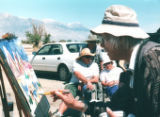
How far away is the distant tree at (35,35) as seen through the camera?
1489 inches

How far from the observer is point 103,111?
1.86m

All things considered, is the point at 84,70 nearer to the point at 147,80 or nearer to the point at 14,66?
the point at 14,66

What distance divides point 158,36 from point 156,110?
471 millimetres

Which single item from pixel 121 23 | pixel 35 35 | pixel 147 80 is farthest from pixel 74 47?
pixel 35 35

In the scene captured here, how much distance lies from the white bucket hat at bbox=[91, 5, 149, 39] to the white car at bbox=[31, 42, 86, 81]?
779 cm

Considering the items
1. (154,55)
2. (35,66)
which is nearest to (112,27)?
(154,55)

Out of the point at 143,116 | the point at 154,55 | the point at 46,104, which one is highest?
the point at 154,55

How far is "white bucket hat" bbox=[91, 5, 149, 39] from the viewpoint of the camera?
65.3 inches

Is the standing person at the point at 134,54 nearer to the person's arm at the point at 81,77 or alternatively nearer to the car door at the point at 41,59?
the person's arm at the point at 81,77

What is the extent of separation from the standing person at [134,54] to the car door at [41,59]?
8.72m

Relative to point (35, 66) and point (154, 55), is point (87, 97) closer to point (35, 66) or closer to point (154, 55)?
point (154, 55)

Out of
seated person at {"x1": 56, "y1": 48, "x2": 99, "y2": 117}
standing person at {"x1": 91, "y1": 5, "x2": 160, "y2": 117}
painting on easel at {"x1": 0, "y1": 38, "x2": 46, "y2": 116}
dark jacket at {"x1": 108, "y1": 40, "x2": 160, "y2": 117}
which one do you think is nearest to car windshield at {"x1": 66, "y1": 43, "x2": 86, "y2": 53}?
seated person at {"x1": 56, "y1": 48, "x2": 99, "y2": 117}

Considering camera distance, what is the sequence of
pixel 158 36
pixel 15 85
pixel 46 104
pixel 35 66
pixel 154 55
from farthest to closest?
pixel 35 66, pixel 46 104, pixel 15 85, pixel 158 36, pixel 154 55


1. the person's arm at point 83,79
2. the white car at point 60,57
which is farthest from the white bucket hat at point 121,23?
the white car at point 60,57
